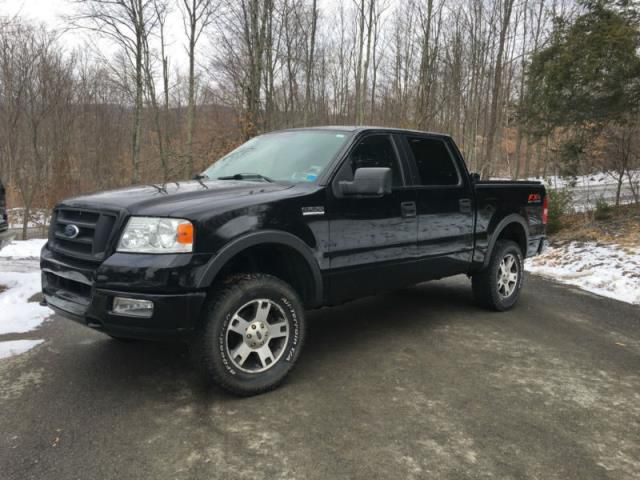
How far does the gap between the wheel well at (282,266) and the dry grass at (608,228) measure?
25.4ft

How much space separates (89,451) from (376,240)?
2.52 metres

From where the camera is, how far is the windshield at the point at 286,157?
13.1 ft

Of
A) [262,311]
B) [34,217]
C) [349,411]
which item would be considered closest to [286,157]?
[262,311]

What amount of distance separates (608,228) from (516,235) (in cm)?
586

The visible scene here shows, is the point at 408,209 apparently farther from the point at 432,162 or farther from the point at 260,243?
the point at 260,243

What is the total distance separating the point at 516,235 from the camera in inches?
237

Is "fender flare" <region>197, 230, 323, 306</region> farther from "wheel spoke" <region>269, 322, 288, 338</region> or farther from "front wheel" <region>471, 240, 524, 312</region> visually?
"front wheel" <region>471, 240, 524, 312</region>

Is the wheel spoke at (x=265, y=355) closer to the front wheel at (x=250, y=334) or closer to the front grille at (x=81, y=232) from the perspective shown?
the front wheel at (x=250, y=334)

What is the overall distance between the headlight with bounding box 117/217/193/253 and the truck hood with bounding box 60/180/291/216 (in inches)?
2.2

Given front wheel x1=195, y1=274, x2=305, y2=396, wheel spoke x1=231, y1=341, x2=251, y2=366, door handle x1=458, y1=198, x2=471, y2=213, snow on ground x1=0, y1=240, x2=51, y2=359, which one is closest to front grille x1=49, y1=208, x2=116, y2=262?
front wheel x1=195, y1=274, x2=305, y2=396

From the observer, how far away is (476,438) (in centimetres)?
285

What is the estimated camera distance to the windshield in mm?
3992

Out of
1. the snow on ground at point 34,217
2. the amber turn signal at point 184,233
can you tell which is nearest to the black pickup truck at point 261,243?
the amber turn signal at point 184,233

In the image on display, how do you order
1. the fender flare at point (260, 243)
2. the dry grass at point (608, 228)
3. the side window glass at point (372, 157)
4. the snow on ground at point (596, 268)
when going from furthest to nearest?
the dry grass at point (608, 228) → the snow on ground at point (596, 268) → the side window glass at point (372, 157) → the fender flare at point (260, 243)
